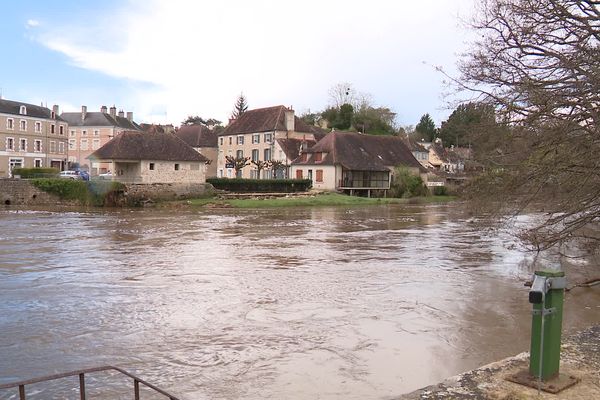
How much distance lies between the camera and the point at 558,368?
4.60m

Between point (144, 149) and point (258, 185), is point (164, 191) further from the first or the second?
point (258, 185)

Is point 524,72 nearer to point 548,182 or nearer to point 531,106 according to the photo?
point 531,106

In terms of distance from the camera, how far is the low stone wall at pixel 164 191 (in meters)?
39.8

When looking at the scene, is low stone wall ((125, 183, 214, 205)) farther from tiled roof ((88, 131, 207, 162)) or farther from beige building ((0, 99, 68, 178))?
beige building ((0, 99, 68, 178))

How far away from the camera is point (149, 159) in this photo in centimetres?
4212

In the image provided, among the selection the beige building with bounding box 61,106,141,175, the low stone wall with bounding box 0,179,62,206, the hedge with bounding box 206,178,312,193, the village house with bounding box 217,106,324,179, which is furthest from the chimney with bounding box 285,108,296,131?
the beige building with bounding box 61,106,141,175

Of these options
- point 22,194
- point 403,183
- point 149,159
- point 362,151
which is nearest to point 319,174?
point 362,151

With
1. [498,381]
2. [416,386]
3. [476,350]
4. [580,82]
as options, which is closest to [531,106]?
[580,82]

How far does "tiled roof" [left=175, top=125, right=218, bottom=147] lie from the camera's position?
64.1 m

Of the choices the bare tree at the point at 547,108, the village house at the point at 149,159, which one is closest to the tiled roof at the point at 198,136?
the village house at the point at 149,159

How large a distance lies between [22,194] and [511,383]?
43200 millimetres

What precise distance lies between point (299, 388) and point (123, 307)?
5.22 metres

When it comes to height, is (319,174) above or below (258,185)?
above

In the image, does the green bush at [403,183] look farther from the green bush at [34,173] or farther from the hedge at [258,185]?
the green bush at [34,173]
